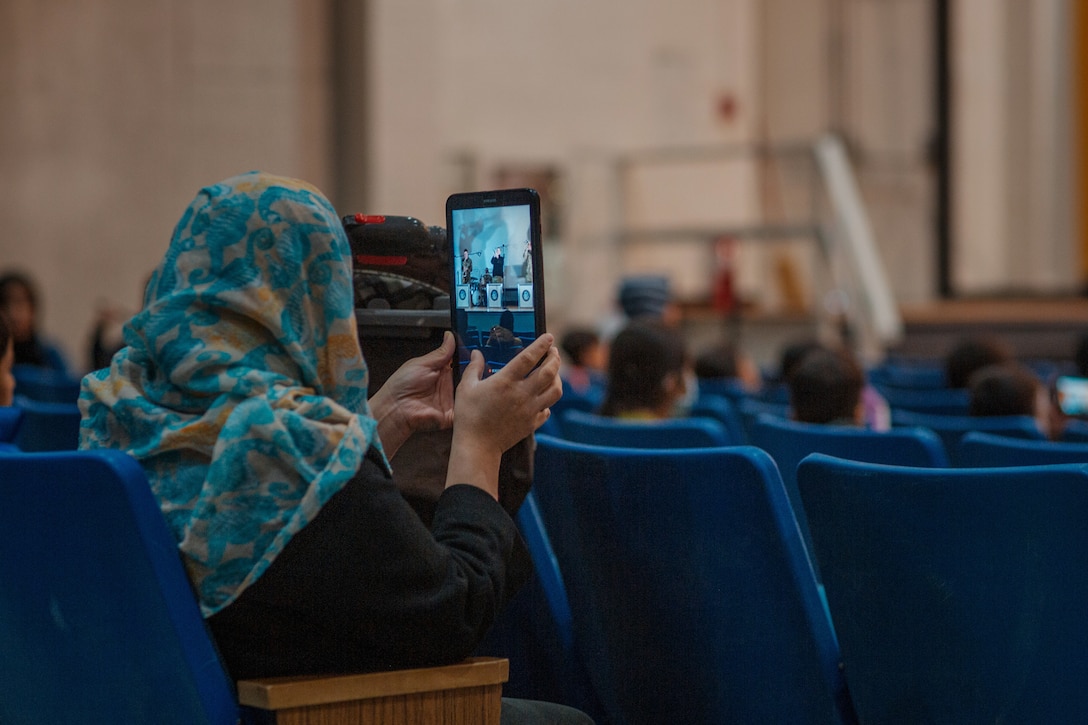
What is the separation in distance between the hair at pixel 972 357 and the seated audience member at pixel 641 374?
1.88 metres

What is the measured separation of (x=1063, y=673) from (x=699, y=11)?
1199cm

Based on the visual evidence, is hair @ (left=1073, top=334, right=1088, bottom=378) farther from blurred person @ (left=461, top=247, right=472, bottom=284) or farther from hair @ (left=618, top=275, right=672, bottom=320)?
hair @ (left=618, top=275, right=672, bottom=320)

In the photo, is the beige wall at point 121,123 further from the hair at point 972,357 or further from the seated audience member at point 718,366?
the hair at point 972,357

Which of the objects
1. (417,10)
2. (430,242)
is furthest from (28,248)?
(430,242)

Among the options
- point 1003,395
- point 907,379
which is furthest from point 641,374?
point 907,379

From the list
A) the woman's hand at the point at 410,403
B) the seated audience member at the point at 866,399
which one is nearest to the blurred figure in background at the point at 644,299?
the seated audience member at the point at 866,399

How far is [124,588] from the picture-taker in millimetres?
1422

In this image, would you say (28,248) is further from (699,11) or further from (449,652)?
(449,652)

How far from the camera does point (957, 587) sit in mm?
1597

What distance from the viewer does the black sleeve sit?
1.42 metres

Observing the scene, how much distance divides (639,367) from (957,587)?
6.97 ft

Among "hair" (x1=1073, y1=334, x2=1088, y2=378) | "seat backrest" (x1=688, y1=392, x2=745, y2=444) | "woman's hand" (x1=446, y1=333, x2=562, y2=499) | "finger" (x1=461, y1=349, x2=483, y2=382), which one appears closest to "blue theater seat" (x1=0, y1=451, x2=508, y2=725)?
"woman's hand" (x1=446, y1=333, x2=562, y2=499)

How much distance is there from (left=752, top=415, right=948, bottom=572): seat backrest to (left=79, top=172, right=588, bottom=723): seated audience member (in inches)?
42.3

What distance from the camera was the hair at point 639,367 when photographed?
3670 millimetres
